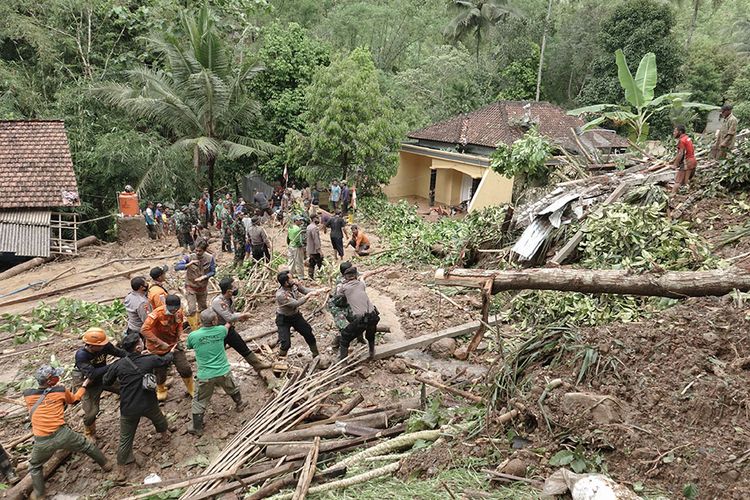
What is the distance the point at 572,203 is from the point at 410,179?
17.6 metres

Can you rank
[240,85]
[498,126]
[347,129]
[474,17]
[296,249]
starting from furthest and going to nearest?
[474,17], [498,126], [347,129], [240,85], [296,249]

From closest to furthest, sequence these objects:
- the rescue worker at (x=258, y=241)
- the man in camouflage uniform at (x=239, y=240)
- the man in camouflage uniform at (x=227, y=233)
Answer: the rescue worker at (x=258, y=241) < the man in camouflage uniform at (x=239, y=240) < the man in camouflage uniform at (x=227, y=233)

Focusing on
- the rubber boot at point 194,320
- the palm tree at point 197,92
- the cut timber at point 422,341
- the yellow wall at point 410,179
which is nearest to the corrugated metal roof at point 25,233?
the palm tree at point 197,92

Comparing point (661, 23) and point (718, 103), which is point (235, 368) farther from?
point (718, 103)

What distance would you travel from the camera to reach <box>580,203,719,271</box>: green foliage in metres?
7.35

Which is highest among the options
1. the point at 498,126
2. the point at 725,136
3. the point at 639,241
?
the point at 498,126

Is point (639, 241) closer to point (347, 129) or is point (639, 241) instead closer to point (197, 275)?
point (197, 275)

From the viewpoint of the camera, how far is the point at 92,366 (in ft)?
18.5

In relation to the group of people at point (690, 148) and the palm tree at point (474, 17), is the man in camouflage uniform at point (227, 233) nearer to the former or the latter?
the group of people at point (690, 148)

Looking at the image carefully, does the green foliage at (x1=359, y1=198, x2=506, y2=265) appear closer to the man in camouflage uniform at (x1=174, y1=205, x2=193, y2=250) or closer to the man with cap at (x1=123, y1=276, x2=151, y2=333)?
the man in camouflage uniform at (x1=174, y1=205, x2=193, y2=250)

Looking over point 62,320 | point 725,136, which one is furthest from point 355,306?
point 725,136

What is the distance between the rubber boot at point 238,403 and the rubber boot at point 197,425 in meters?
0.46

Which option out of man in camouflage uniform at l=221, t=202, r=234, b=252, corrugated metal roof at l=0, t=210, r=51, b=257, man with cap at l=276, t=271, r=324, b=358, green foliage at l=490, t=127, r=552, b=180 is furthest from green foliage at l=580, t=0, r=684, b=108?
corrugated metal roof at l=0, t=210, r=51, b=257

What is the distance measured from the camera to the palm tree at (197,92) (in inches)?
635
